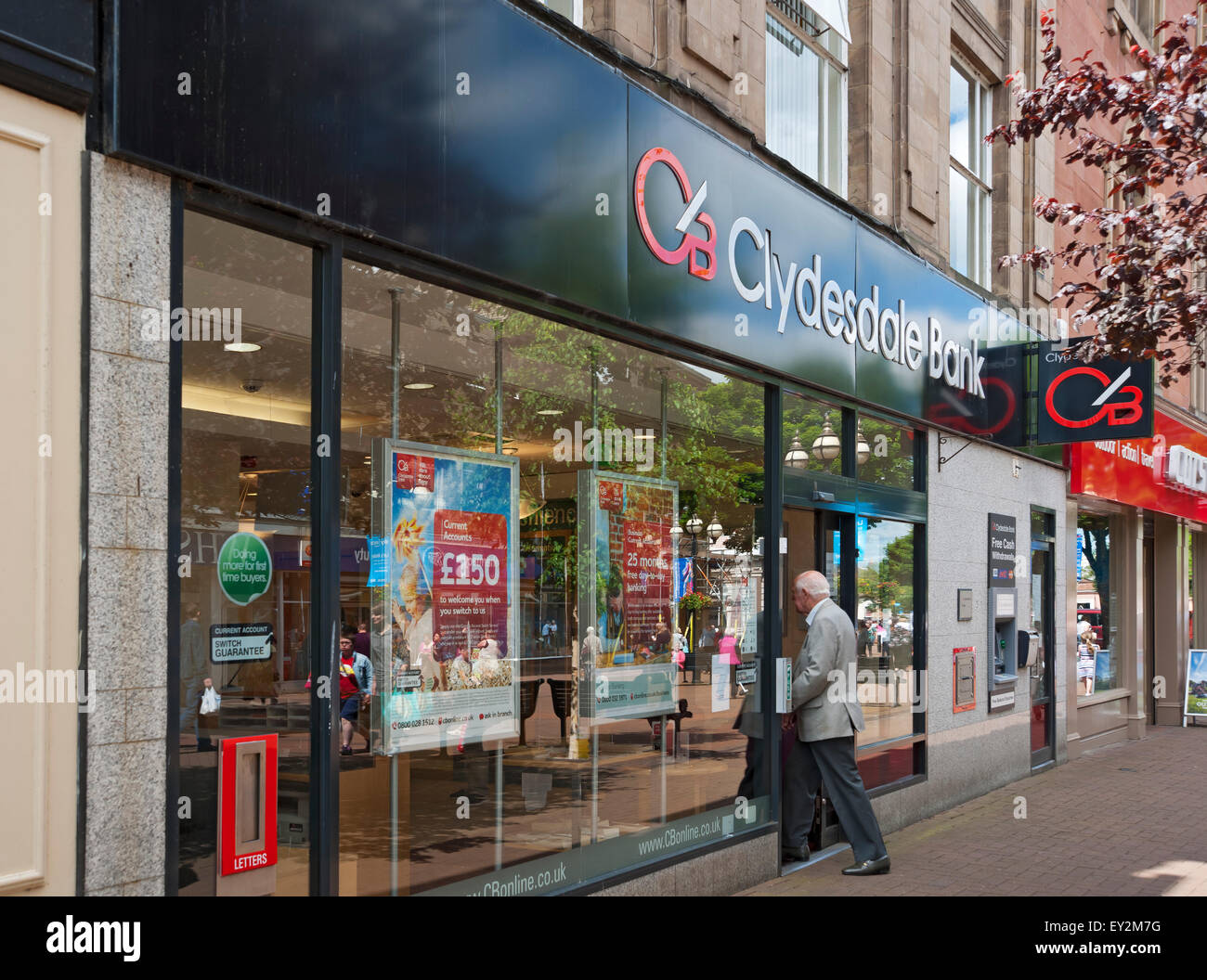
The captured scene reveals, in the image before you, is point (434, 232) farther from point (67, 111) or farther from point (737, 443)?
point (737, 443)

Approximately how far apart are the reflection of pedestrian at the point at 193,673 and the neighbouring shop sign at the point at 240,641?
65 mm

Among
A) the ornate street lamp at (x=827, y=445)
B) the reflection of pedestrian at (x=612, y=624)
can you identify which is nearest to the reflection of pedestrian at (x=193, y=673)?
the reflection of pedestrian at (x=612, y=624)

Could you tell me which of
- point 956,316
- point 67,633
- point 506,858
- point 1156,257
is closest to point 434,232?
point 67,633

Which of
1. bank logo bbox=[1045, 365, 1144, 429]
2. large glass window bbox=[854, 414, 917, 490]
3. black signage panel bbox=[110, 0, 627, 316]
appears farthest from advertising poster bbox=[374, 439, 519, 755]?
bank logo bbox=[1045, 365, 1144, 429]

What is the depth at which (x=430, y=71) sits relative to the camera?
202 inches

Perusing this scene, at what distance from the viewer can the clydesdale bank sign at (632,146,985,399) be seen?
22.7 feet

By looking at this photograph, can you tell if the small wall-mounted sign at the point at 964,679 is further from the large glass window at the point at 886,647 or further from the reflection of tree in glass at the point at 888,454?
the reflection of tree in glass at the point at 888,454

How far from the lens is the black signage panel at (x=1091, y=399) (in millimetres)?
11914

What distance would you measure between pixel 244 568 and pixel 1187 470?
678 inches

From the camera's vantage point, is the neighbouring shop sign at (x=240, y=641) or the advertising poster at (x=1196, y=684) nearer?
the neighbouring shop sign at (x=240, y=641)

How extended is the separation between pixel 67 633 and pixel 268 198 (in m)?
1.72

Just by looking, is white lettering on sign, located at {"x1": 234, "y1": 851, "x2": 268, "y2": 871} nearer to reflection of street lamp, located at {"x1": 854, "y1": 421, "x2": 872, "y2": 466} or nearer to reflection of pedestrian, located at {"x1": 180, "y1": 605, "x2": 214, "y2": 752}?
reflection of pedestrian, located at {"x1": 180, "y1": 605, "x2": 214, "y2": 752}

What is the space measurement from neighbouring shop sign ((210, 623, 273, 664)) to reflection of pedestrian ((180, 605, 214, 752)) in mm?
65

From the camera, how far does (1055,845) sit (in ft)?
29.2
